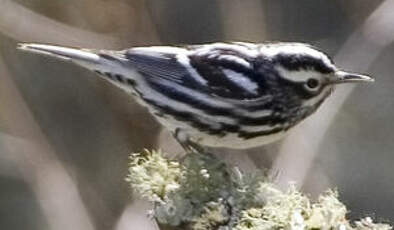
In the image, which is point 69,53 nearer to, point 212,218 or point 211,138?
point 211,138

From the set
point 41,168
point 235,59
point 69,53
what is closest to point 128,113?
point 41,168

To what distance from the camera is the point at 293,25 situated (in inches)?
195

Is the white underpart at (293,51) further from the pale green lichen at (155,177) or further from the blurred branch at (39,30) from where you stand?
the blurred branch at (39,30)

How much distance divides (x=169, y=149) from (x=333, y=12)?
977mm

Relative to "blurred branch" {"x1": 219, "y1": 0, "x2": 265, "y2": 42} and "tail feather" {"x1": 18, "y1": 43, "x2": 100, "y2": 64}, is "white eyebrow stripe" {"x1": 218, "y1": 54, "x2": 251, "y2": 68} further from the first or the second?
"blurred branch" {"x1": 219, "y1": 0, "x2": 265, "y2": 42}

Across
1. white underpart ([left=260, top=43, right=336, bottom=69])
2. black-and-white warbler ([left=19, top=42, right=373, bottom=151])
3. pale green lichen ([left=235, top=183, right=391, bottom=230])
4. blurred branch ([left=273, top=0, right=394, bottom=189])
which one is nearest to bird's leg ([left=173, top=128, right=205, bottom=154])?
black-and-white warbler ([left=19, top=42, right=373, bottom=151])

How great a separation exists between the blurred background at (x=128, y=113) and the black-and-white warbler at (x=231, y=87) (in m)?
1.07

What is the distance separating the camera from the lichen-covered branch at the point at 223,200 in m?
2.56

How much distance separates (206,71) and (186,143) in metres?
0.15

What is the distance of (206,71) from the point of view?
118 inches

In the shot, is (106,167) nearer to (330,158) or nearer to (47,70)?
(47,70)

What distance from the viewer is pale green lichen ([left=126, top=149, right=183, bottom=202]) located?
2.70 m

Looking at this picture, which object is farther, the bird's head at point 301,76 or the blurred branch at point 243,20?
the blurred branch at point 243,20

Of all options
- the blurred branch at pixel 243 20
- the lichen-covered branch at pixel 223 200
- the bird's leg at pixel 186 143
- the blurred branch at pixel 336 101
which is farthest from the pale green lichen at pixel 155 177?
the blurred branch at pixel 243 20
